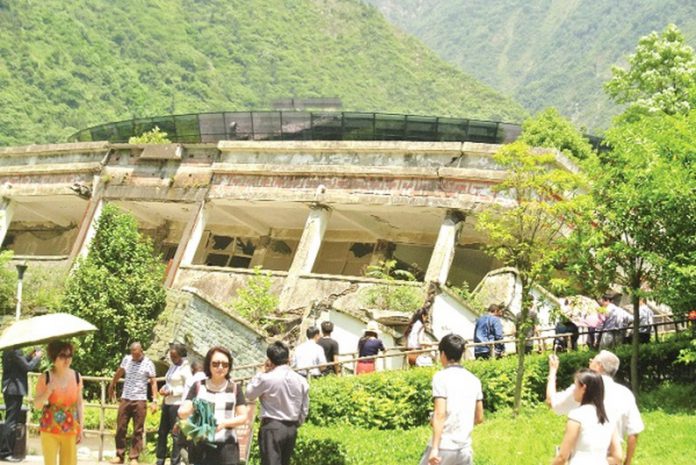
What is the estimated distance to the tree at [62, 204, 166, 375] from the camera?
19.0 metres

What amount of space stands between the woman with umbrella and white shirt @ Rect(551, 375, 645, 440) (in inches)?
169

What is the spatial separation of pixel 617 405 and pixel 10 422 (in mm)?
7267

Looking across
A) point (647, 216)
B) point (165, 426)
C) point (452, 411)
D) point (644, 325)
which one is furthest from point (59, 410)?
point (644, 325)

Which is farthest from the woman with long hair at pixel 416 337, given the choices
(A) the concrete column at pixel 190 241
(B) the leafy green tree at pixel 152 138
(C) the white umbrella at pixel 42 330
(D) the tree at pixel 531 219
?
(B) the leafy green tree at pixel 152 138

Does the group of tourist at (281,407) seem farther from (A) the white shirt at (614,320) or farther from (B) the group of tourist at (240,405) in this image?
(A) the white shirt at (614,320)

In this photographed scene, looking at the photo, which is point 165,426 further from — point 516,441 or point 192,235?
point 192,235

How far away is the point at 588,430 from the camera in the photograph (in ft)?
21.1

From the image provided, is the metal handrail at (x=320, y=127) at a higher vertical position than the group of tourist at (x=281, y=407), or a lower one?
higher

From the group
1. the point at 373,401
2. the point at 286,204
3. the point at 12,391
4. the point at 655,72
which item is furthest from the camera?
the point at 655,72

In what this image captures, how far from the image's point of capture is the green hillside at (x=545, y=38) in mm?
87312

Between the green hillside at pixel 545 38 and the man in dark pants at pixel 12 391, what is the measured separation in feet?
212

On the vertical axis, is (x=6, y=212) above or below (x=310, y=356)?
above

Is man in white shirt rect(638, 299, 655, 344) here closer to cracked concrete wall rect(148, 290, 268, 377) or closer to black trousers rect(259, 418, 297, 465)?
cracked concrete wall rect(148, 290, 268, 377)

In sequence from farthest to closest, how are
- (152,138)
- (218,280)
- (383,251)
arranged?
(152,138), (383,251), (218,280)
